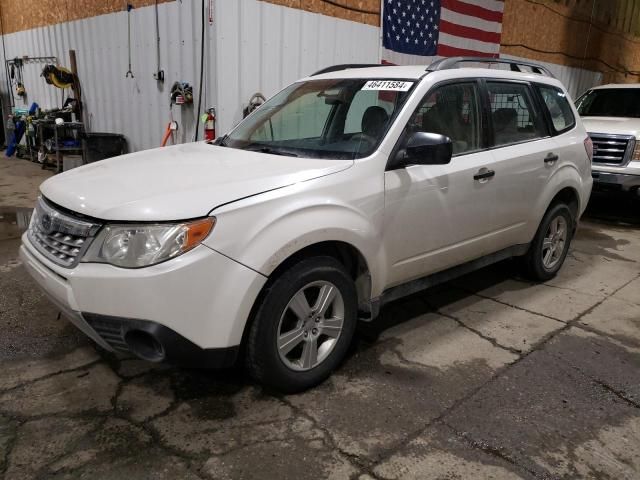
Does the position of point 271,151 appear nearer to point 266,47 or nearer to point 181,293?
point 181,293

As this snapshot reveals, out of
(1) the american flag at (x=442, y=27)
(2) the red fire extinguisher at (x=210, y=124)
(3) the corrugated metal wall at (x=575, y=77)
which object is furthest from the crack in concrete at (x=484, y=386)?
(3) the corrugated metal wall at (x=575, y=77)

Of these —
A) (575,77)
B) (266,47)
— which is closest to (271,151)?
(266,47)

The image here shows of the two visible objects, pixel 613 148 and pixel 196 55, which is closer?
pixel 196 55

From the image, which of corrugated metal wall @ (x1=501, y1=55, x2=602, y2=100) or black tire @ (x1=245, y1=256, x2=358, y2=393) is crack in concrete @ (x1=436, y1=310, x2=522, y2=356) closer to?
black tire @ (x1=245, y1=256, x2=358, y2=393)

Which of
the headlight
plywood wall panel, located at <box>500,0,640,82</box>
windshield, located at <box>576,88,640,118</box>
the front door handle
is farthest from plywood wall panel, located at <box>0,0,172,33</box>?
plywood wall panel, located at <box>500,0,640,82</box>

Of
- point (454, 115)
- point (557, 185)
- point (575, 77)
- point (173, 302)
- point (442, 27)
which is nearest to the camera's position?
point (173, 302)

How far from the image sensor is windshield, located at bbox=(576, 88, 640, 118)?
802cm

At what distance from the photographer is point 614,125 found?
7.29 metres

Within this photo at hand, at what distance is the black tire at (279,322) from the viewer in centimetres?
252

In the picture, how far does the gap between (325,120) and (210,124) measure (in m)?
3.06

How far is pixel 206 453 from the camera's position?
2342mm

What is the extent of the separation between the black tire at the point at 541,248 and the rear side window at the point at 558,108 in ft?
2.18

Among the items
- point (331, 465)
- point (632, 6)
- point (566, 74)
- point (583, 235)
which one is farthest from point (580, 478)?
point (632, 6)

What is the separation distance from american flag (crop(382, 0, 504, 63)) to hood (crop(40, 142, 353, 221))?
5.61 meters
